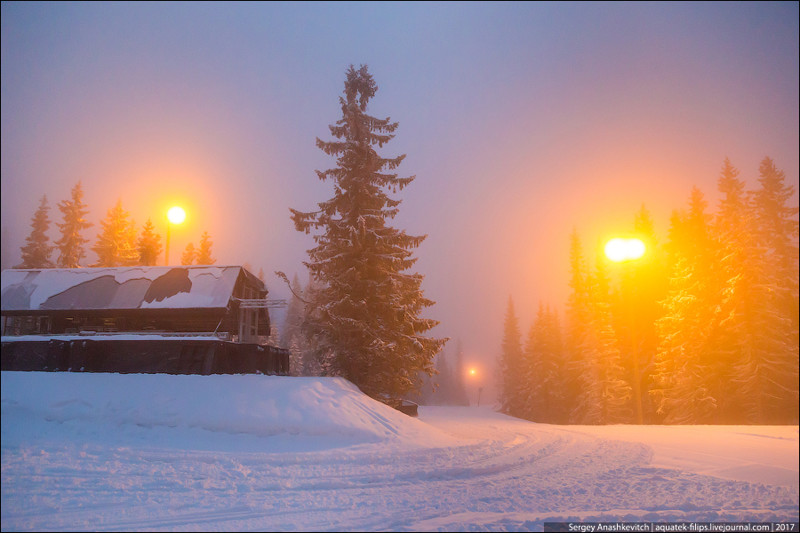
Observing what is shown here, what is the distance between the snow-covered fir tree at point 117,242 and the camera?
90.1 feet

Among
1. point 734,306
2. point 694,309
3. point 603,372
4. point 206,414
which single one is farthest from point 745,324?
point 603,372

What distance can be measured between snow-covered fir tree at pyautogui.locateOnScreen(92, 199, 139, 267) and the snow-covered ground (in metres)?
16.0

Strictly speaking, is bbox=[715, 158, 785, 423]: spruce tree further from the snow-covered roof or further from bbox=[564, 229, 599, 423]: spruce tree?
bbox=[564, 229, 599, 423]: spruce tree

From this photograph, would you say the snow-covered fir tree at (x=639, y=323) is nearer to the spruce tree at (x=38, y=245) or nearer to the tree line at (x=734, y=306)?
the tree line at (x=734, y=306)

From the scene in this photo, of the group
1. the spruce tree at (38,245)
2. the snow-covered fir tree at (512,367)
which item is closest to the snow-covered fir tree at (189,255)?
the spruce tree at (38,245)

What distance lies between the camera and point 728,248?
916cm

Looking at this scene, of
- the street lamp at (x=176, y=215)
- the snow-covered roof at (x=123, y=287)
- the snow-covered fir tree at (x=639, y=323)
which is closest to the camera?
the street lamp at (x=176, y=215)

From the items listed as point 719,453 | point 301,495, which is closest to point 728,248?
point 719,453

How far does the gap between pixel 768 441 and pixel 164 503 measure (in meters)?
10.6

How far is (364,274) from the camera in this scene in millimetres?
19188

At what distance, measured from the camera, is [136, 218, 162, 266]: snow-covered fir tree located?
2647cm

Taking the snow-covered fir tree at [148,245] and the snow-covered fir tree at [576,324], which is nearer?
the snow-covered fir tree at [148,245]

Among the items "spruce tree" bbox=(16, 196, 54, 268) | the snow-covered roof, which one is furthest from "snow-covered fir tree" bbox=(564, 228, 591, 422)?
"spruce tree" bbox=(16, 196, 54, 268)

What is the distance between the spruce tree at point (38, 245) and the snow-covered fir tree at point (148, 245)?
20.5 ft
